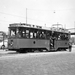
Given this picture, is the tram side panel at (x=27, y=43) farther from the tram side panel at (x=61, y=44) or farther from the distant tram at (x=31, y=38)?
the tram side panel at (x=61, y=44)

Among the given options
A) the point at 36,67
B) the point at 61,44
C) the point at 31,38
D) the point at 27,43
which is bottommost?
the point at 36,67

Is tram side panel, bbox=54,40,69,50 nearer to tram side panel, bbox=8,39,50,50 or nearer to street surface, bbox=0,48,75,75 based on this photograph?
tram side panel, bbox=8,39,50,50

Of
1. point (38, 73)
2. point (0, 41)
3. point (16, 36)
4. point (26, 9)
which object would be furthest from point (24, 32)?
point (0, 41)

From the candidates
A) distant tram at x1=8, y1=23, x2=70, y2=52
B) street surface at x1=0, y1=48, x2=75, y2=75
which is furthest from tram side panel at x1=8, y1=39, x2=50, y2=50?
street surface at x1=0, y1=48, x2=75, y2=75

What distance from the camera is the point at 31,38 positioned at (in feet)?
66.9

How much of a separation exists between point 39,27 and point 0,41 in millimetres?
30996

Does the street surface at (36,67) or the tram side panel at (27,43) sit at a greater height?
the tram side panel at (27,43)

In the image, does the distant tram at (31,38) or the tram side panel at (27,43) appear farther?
the distant tram at (31,38)

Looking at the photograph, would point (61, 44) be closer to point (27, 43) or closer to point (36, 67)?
point (27, 43)

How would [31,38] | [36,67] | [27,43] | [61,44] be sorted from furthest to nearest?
1. [61,44]
2. [31,38]
3. [27,43]
4. [36,67]

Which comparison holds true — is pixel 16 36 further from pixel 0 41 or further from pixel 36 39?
pixel 0 41

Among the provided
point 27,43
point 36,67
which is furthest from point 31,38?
point 36,67

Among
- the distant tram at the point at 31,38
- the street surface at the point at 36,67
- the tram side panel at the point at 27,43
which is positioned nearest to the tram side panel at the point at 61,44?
the distant tram at the point at 31,38

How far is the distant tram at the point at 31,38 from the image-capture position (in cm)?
1948
